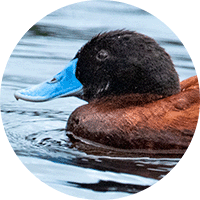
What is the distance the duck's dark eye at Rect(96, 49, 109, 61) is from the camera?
509 cm

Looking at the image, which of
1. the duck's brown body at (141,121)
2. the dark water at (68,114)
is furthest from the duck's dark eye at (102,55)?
the duck's brown body at (141,121)

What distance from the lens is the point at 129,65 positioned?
4996mm

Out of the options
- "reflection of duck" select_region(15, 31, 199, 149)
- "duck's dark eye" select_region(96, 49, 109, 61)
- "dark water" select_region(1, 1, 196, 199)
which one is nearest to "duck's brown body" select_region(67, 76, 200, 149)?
"reflection of duck" select_region(15, 31, 199, 149)

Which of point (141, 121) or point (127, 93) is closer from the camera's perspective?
point (141, 121)

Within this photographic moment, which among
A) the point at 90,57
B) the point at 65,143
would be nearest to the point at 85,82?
the point at 90,57

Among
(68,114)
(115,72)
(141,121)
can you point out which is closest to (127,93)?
(115,72)

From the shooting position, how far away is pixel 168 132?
15.4 feet

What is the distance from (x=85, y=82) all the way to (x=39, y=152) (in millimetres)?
881

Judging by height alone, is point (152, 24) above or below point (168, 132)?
above

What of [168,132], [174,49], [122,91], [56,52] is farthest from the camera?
[56,52]

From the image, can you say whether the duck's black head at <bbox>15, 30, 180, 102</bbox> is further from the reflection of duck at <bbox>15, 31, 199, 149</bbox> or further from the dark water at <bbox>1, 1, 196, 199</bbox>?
the dark water at <bbox>1, 1, 196, 199</bbox>

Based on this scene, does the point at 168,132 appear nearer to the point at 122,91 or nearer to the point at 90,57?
the point at 122,91

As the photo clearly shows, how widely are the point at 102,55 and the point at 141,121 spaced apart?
79 cm

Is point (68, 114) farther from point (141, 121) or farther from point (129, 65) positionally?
point (141, 121)
